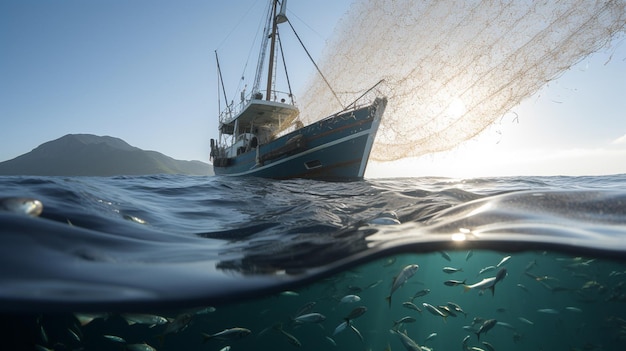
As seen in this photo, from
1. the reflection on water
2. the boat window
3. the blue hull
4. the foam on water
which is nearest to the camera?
the foam on water

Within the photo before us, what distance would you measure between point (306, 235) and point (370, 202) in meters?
3.40

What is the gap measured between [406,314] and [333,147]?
22.4 metres

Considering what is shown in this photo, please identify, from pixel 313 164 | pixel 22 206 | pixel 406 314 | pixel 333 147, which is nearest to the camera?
pixel 22 206

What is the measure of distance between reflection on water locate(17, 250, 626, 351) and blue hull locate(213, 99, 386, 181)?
6870 mm

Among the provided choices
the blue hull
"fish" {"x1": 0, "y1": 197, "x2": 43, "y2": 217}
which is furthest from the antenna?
"fish" {"x1": 0, "y1": 197, "x2": 43, "y2": 217}

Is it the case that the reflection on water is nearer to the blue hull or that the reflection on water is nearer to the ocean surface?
the ocean surface

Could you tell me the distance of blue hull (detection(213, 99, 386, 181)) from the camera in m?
17.0

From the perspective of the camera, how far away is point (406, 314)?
103ft

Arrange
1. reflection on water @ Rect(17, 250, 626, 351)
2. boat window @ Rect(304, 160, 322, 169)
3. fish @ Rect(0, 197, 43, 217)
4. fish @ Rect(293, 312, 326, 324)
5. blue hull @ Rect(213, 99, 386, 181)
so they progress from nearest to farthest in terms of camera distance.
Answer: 1. fish @ Rect(0, 197, 43, 217)
2. fish @ Rect(293, 312, 326, 324)
3. reflection on water @ Rect(17, 250, 626, 351)
4. blue hull @ Rect(213, 99, 386, 181)
5. boat window @ Rect(304, 160, 322, 169)

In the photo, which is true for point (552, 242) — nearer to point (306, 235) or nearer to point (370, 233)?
point (370, 233)

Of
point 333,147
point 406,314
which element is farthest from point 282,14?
point 406,314

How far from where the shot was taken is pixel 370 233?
458 cm

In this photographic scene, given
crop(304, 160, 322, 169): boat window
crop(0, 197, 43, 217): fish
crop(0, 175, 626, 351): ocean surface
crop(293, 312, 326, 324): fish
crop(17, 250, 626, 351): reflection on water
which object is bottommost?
crop(17, 250, 626, 351): reflection on water

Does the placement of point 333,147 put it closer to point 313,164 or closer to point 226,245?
point 313,164
